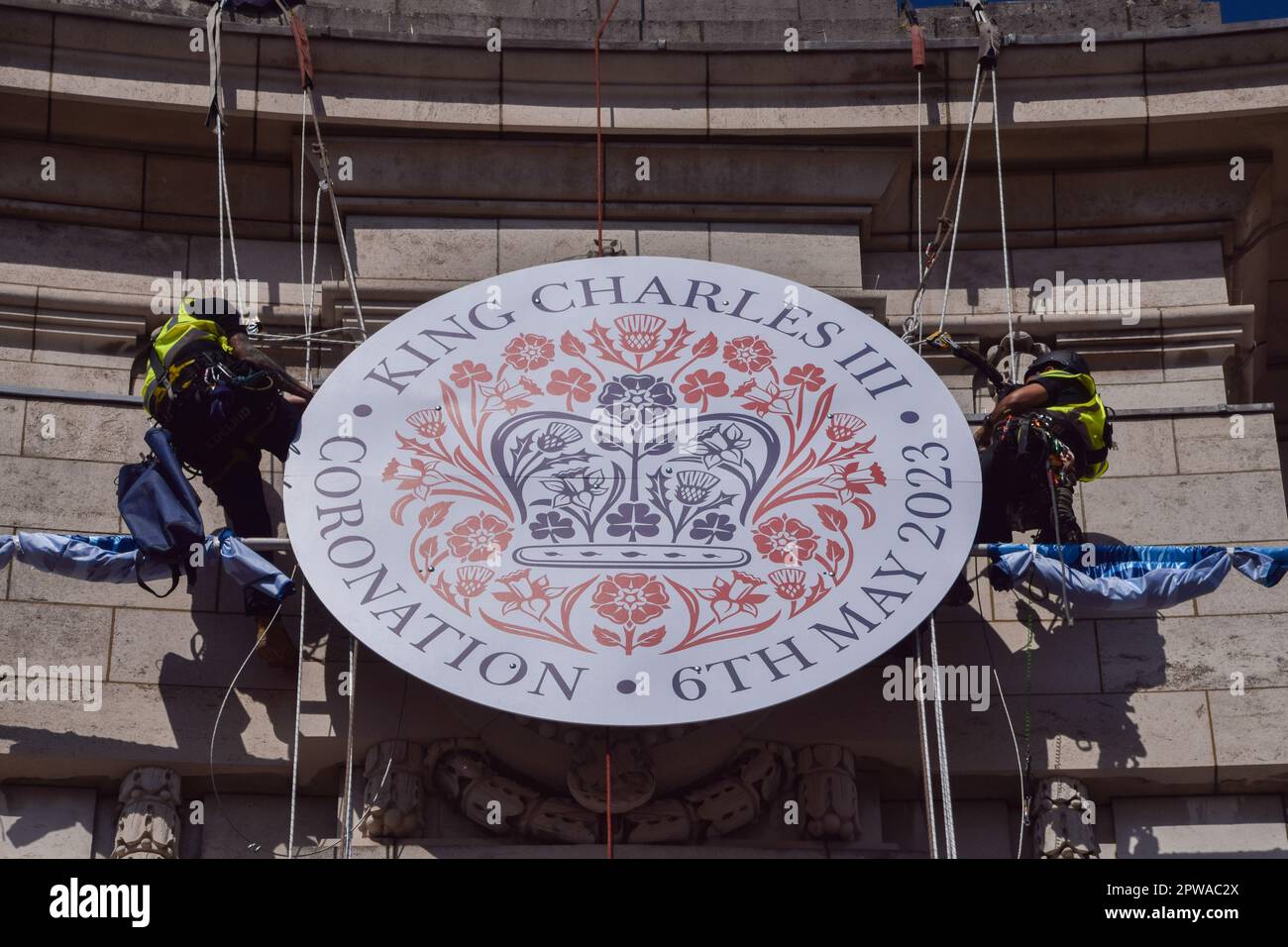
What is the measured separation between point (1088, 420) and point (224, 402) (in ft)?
18.5

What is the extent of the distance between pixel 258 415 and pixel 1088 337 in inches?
238

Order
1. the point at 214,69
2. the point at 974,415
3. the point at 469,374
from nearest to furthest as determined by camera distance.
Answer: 1. the point at 469,374
2. the point at 974,415
3. the point at 214,69

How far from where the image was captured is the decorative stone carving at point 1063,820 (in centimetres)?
1688

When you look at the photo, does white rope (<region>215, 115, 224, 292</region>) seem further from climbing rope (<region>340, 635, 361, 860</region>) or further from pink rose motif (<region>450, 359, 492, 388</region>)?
climbing rope (<region>340, 635, 361, 860</region>)

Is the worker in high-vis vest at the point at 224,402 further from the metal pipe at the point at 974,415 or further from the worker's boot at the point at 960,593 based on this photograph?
the worker's boot at the point at 960,593

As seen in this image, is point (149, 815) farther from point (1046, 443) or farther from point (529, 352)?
point (1046, 443)

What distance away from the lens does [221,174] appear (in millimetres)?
19188

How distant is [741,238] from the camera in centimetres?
1969

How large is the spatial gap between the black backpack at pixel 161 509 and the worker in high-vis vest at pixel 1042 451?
15.8 ft

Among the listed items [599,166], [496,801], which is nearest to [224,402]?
[496,801]

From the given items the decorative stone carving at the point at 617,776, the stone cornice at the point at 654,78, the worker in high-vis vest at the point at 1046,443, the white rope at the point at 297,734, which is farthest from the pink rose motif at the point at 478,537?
the stone cornice at the point at 654,78

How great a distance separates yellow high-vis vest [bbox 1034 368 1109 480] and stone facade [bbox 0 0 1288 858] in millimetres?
687

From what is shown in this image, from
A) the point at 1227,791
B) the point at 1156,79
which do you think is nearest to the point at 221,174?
the point at 1156,79

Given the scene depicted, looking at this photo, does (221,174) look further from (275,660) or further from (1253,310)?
(1253,310)
